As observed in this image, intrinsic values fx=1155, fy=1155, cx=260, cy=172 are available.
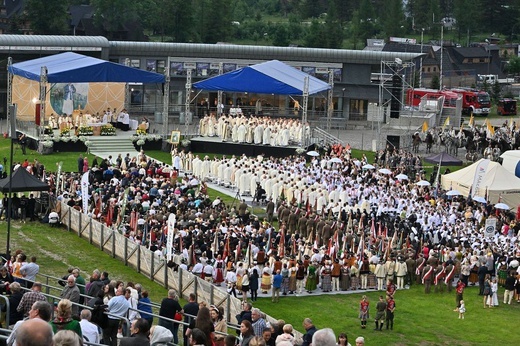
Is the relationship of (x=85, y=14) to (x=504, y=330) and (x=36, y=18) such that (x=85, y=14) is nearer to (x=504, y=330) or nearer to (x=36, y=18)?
(x=36, y=18)

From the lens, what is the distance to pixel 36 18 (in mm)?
86625

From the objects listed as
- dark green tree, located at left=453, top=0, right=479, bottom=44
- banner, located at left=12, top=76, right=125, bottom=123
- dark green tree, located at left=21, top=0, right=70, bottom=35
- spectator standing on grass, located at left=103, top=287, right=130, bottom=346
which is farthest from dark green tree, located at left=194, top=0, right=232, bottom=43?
spectator standing on grass, located at left=103, top=287, right=130, bottom=346

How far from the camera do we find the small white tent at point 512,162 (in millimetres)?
47812

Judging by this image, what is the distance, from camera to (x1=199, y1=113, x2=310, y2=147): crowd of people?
53219 millimetres

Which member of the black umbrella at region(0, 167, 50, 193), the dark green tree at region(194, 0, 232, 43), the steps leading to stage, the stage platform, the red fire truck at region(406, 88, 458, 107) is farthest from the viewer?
the dark green tree at region(194, 0, 232, 43)

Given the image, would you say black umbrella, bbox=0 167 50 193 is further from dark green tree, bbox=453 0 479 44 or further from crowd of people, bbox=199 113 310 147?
dark green tree, bbox=453 0 479 44

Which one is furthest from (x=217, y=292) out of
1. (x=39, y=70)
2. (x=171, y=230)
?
(x=39, y=70)

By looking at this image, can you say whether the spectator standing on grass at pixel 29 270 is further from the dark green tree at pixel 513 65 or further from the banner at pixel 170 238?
the dark green tree at pixel 513 65

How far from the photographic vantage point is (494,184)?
44.3m

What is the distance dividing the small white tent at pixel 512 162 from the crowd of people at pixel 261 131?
947 centimetres

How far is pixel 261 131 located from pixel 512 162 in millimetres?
11838

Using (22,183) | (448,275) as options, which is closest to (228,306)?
(448,275)

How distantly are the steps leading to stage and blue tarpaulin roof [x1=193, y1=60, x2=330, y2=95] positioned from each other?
4168mm

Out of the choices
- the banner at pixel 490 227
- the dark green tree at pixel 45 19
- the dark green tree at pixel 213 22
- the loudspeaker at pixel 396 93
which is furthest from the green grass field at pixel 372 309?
the dark green tree at pixel 213 22
